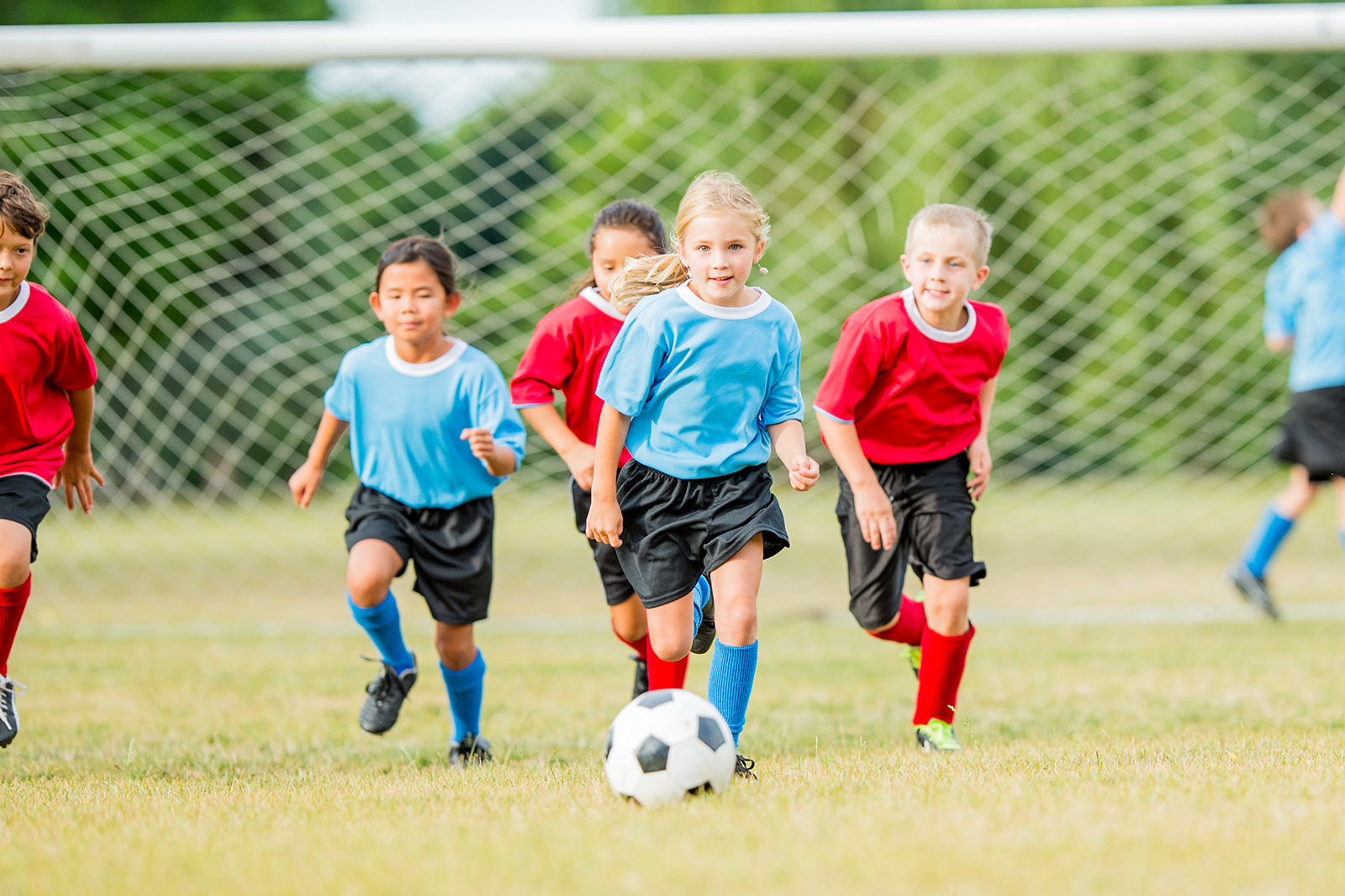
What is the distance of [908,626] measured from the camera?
406 centimetres

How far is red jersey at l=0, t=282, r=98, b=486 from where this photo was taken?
3469mm

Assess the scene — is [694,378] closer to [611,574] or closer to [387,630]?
[611,574]

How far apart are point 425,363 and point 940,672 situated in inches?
73.3

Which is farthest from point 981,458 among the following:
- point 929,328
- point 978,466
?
point 929,328

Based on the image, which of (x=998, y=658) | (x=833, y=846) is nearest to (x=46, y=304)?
(x=833, y=846)

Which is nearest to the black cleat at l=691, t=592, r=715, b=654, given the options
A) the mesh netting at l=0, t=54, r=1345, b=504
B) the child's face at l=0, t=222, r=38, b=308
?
the child's face at l=0, t=222, r=38, b=308

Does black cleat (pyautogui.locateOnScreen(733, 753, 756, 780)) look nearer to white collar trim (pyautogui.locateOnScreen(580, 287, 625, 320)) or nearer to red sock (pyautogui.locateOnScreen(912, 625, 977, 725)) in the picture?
red sock (pyautogui.locateOnScreen(912, 625, 977, 725))

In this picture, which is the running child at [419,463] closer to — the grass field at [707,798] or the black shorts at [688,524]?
the grass field at [707,798]

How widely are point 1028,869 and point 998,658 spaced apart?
153 inches

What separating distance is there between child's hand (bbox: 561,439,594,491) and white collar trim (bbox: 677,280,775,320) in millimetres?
653

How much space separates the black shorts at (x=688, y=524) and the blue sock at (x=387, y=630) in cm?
97

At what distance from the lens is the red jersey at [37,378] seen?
3.47m

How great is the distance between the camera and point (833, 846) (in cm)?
215

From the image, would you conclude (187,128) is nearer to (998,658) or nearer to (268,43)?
(268,43)
